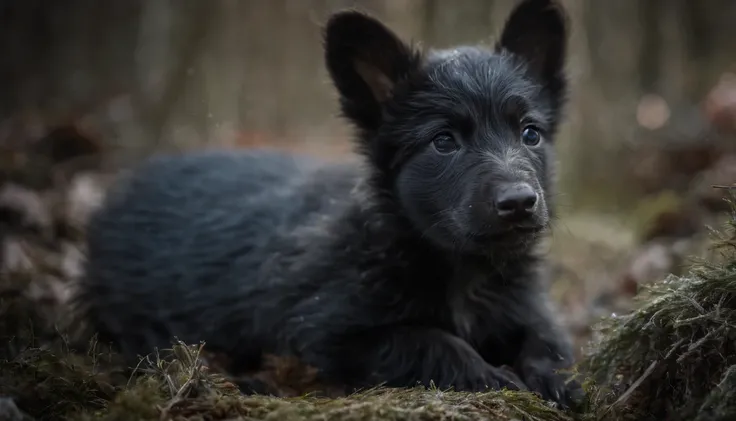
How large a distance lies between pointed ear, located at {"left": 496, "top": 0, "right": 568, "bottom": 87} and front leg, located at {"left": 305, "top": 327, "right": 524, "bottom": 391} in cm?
185

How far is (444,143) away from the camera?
440cm

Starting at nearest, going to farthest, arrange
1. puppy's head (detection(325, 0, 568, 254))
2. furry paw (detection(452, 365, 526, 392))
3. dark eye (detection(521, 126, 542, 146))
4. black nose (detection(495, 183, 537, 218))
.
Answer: black nose (detection(495, 183, 537, 218)) < furry paw (detection(452, 365, 526, 392)) < puppy's head (detection(325, 0, 568, 254)) < dark eye (detection(521, 126, 542, 146))

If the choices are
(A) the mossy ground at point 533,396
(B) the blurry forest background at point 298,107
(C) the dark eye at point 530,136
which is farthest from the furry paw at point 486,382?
(B) the blurry forest background at point 298,107

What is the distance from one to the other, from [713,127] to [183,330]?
6.60m

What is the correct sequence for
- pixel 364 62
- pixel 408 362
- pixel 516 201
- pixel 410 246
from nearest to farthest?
pixel 516 201 → pixel 408 362 → pixel 410 246 → pixel 364 62

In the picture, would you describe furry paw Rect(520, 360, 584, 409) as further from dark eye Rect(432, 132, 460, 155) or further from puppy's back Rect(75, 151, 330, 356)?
puppy's back Rect(75, 151, 330, 356)

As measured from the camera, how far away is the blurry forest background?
746cm

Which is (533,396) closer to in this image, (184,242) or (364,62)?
(364,62)

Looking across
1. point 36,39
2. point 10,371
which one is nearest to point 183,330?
point 10,371

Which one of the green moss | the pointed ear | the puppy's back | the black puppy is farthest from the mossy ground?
the pointed ear

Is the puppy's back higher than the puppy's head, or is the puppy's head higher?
the puppy's head

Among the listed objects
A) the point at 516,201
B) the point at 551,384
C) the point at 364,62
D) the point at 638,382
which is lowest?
the point at 551,384

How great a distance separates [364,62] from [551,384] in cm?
215

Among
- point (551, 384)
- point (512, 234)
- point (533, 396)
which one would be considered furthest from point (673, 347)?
point (512, 234)
